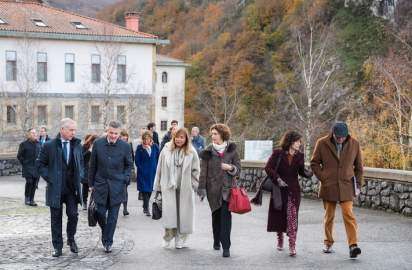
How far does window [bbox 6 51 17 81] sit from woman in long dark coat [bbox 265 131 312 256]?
49.7 m

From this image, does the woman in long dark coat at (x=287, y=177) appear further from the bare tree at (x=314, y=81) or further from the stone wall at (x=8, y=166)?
the bare tree at (x=314, y=81)

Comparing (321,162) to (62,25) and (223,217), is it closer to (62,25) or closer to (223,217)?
(223,217)

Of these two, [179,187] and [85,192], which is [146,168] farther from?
[179,187]

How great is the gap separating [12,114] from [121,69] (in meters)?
9.36

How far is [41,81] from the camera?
5925 centimetres

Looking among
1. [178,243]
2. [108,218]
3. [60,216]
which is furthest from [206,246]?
[60,216]

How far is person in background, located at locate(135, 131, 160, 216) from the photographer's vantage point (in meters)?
15.4

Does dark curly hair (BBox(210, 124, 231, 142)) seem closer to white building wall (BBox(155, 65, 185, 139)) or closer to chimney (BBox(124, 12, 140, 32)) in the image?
chimney (BBox(124, 12, 140, 32))

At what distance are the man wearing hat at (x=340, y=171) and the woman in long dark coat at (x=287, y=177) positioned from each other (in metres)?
0.25

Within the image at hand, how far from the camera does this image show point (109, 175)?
10633 mm

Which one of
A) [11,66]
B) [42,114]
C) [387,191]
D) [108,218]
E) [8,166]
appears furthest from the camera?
[42,114]

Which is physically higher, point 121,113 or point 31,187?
point 121,113

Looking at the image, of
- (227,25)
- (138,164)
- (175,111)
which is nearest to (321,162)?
(138,164)

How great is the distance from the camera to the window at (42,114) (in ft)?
195
